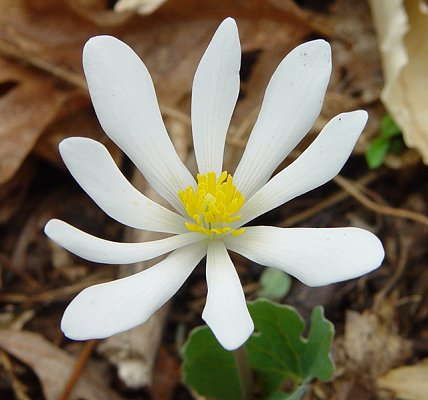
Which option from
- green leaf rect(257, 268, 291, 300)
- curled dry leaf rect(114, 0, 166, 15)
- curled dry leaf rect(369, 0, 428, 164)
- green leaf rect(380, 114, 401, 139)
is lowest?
green leaf rect(257, 268, 291, 300)

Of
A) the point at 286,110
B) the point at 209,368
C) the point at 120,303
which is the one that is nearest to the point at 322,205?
the point at 209,368

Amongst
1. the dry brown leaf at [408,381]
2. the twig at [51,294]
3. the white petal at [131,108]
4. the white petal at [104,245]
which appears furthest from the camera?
the twig at [51,294]

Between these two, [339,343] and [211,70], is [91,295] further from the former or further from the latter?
[339,343]

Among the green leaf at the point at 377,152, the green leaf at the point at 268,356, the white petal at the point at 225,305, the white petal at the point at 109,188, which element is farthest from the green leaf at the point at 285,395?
the green leaf at the point at 377,152

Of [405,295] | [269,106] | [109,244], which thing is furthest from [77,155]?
[405,295]

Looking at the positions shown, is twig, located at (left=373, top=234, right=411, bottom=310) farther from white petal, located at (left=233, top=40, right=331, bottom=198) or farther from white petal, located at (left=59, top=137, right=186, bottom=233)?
white petal, located at (left=59, top=137, right=186, bottom=233)

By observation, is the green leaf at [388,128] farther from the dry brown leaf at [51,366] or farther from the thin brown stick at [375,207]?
the dry brown leaf at [51,366]

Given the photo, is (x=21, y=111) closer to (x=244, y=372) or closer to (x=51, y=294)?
(x=51, y=294)

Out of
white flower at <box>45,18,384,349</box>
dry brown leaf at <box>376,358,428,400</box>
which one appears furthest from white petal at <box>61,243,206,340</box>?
dry brown leaf at <box>376,358,428,400</box>
